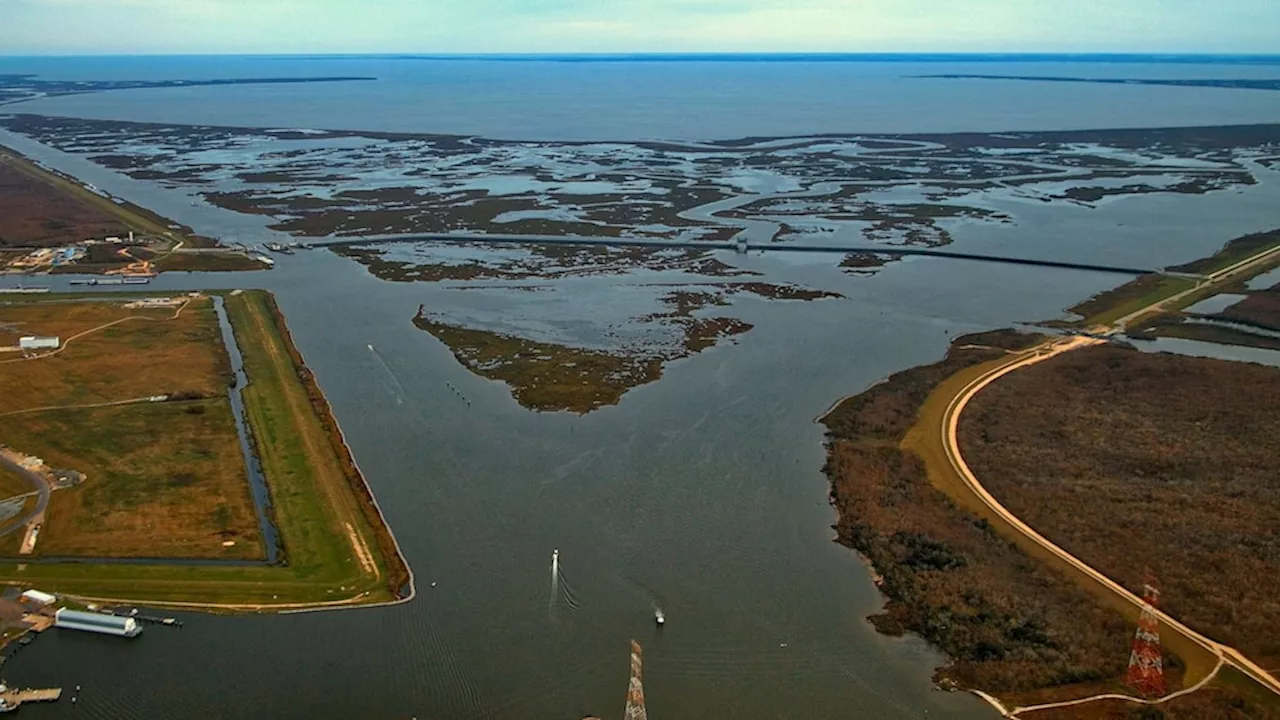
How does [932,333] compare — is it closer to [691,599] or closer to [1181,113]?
[691,599]

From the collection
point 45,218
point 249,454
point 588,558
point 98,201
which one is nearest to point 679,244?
point 249,454

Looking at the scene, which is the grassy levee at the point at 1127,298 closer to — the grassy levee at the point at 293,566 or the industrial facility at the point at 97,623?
the grassy levee at the point at 293,566

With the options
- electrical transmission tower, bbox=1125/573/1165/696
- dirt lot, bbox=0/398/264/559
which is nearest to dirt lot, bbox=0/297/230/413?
dirt lot, bbox=0/398/264/559

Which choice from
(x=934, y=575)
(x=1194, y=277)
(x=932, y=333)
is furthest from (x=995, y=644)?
(x=1194, y=277)

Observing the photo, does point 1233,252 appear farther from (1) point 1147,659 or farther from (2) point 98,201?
(2) point 98,201

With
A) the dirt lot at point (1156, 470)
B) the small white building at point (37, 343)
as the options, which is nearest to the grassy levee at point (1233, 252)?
the dirt lot at point (1156, 470)

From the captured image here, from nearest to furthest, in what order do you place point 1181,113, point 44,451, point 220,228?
1. point 44,451
2. point 220,228
3. point 1181,113

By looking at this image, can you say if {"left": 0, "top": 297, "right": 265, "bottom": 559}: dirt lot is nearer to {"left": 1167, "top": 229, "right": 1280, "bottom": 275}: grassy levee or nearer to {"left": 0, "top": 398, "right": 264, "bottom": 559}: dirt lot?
{"left": 0, "top": 398, "right": 264, "bottom": 559}: dirt lot
